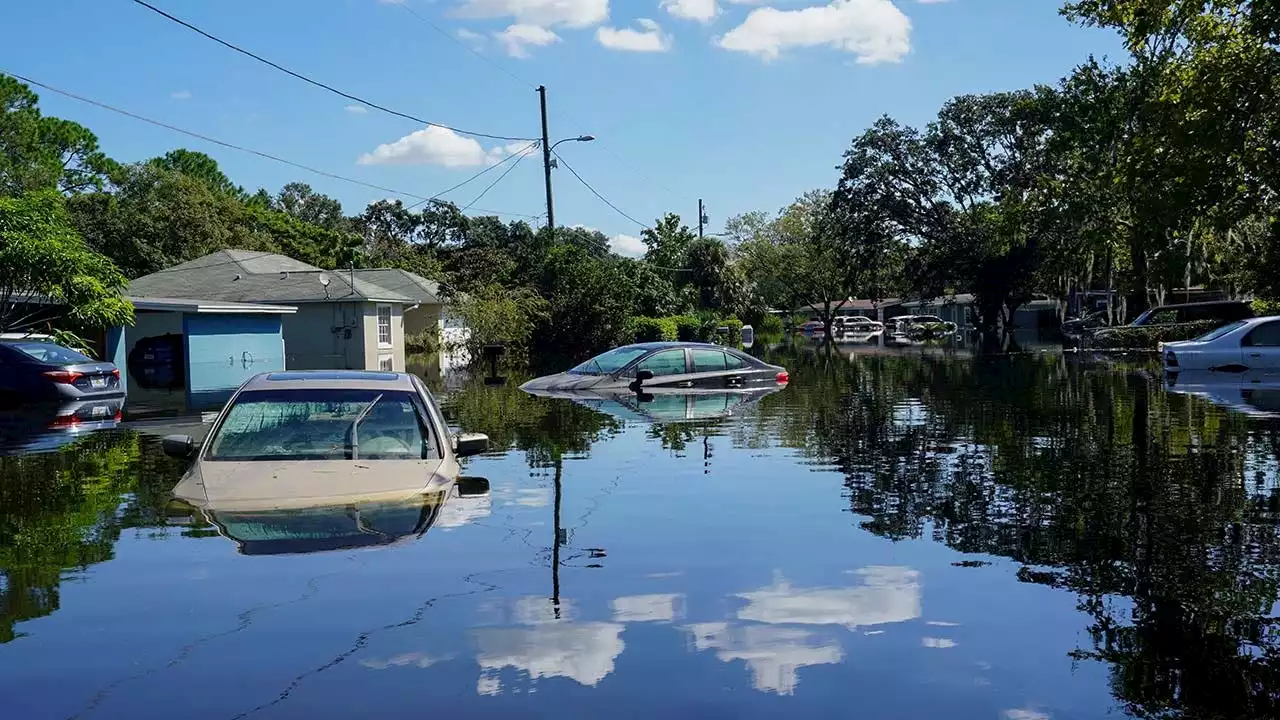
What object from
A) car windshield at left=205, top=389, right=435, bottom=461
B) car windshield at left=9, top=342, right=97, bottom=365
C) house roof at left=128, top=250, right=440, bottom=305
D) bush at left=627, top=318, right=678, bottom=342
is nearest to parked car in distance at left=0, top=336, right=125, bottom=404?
car windshield at left=9, top=342, right=97, bottom=365

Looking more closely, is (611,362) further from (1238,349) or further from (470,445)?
(470,445)

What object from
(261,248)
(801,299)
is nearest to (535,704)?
(261,248)

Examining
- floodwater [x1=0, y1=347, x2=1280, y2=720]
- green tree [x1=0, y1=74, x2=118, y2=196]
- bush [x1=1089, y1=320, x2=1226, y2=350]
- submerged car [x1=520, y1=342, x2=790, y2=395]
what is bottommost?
floodwater [x1=0, y1=347, x2=1280, y2=720]

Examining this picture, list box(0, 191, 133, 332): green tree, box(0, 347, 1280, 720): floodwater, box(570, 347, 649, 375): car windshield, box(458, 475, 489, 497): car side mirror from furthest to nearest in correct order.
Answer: box(0, 191, 133, 332): green tree
box(570, 347, 649, 375): car windshield
box(458, 475, 489, 497): car side mirror
box(0, 347, 1280, 720): floodwater

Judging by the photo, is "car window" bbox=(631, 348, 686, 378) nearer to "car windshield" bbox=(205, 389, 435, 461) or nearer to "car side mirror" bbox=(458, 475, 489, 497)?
"car side mirror" bbox=(458, 475, 489, 497)

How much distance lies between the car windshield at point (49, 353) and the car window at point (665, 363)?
37.9 ft

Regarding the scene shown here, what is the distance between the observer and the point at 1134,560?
28.6 ft

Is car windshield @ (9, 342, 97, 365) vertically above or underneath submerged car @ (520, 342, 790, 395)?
above

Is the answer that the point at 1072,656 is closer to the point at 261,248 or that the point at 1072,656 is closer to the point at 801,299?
the point at 261,248

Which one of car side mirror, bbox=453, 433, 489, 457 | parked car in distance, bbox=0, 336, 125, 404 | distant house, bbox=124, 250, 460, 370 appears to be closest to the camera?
car side mirror, bbox=453, 433, 489, 457

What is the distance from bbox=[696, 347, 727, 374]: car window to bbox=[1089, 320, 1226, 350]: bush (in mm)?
24260

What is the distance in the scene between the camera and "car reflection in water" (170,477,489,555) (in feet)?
29.4

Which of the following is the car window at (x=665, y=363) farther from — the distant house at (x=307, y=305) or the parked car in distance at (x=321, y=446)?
the distant house at (x=307, y=305)

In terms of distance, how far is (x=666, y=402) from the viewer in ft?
Answer: 79.7
